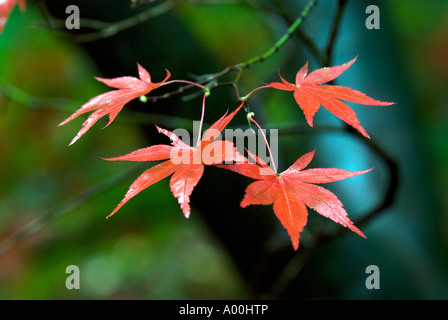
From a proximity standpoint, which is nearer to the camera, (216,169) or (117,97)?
(117,97)

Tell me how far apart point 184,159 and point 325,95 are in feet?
0.66

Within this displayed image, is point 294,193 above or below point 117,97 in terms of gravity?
below

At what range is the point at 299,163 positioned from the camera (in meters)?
0.49

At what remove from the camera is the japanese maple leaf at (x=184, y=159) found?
0.40 metres

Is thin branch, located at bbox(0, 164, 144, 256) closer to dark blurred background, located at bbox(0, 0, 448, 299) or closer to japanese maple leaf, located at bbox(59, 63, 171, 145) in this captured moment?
dark blurred background, located at bbox(0, 0, 448, 299)

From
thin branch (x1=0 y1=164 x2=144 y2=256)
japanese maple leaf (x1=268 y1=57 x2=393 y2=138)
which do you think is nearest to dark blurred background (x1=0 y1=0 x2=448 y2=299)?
thin branch (x1=0 y1=164 x2=144 y2=256)

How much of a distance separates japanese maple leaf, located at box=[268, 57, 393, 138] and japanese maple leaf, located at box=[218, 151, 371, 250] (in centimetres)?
7

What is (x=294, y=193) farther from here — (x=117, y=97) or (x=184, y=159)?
(x=117, y=97)

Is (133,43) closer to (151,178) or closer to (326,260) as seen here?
(151,178)

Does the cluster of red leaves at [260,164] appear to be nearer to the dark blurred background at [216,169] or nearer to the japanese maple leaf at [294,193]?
the japanese maple leaf at [294,193]

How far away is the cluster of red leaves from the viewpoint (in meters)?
0.42

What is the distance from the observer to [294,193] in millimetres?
462

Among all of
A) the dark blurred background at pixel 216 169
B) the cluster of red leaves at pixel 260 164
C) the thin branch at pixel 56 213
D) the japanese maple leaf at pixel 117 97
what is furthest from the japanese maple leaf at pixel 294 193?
the thin branch at pixel 56 213

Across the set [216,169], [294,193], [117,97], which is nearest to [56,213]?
[216,169]
